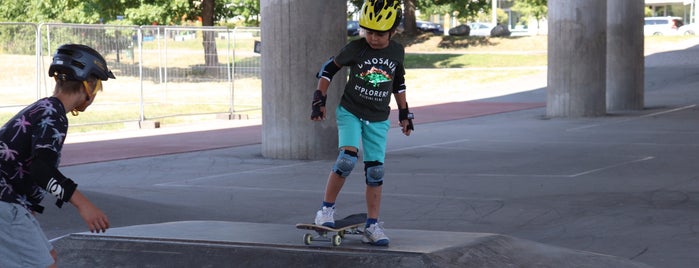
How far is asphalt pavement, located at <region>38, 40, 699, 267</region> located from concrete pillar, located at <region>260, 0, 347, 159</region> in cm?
37

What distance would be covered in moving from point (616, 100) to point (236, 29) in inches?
393

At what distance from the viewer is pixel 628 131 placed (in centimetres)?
2136

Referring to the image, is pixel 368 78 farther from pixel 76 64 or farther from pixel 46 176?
pixel 46 176

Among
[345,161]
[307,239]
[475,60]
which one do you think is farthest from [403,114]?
[475,60]

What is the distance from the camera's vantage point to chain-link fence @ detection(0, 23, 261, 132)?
22781 millimetres

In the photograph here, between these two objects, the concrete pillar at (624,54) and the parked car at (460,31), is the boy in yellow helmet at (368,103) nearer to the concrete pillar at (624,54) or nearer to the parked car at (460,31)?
the concrete pillar at (624,54)

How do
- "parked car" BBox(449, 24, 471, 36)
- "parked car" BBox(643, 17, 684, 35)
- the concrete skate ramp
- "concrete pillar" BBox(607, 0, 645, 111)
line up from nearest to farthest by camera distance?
1. the concrete skate ramp
2. "concrete pillar" BBox(607, 0, 645, 111)
3. "parked car" BBox(449, 24, 471, 36)
4. "parked car" BBox(643, 17, 684, 35)

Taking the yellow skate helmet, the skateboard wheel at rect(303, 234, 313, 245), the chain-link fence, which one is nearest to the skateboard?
the skateboard wheel at rect(303, 234, 313, 245)

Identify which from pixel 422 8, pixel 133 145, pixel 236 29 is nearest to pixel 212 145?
pixel 133 145

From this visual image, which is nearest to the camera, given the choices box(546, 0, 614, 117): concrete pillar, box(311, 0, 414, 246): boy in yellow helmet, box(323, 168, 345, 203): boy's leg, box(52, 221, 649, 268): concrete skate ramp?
box(52, 221, 649, 268): concrete skate ramp

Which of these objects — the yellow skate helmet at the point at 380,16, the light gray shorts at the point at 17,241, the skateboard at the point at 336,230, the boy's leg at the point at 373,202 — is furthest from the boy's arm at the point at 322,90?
the light gray shorts at the point at 17,241

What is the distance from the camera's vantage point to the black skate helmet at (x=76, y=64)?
4.89 metres

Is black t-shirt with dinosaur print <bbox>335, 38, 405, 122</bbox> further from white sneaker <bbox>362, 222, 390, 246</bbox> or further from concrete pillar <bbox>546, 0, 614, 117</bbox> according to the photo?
concrete pillar <bbox>546, 0, 614, 117</bbox>

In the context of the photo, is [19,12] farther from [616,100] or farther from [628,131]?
[628,131]
